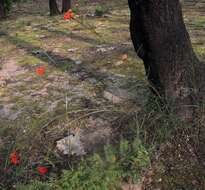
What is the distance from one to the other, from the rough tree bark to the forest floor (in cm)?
44

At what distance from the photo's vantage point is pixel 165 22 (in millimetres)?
3020

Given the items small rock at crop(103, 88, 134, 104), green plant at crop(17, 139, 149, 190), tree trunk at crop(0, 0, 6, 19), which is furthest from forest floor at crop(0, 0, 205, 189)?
tree trunk at crop(0, 0, 6, 19)

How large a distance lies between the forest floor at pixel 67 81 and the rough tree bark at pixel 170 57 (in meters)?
0.44

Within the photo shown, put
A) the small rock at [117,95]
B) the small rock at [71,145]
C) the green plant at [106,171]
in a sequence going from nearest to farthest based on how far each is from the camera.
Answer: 1. the green plant at [106,171]
2. the small rock at [71,145]
3. the small rock at [117,95]

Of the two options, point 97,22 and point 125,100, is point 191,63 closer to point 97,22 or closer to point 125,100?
point 125,100

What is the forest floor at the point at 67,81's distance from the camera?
11.9 feet

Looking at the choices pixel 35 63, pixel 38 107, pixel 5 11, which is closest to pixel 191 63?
pixel 38 107

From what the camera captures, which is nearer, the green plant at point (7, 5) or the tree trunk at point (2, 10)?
the tree trunk at point (2, 10)

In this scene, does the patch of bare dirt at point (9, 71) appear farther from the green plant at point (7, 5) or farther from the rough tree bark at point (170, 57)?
the green plant at point (7, 5)

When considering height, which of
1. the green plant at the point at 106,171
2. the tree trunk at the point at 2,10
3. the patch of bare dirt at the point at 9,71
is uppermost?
the green plant at the point at 106,171

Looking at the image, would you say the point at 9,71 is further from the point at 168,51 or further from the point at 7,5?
the point at 7,5

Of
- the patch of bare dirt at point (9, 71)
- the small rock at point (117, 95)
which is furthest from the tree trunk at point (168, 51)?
the patch of bare dirt at point (9, 71)

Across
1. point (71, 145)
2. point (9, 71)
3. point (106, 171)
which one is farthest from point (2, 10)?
point (106, 171)

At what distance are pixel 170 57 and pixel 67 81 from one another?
2072 mm
